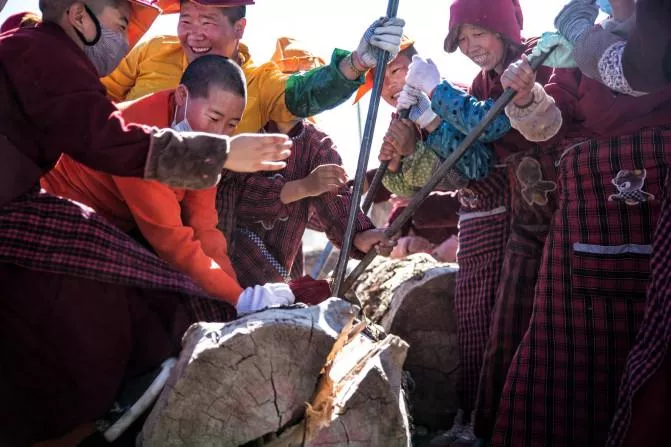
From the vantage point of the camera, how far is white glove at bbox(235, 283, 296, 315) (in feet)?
8.94

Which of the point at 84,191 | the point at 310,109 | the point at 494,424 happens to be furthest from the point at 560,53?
the point at 84,191

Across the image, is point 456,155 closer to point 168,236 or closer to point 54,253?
point 168,236

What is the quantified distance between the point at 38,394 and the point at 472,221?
2.02 m

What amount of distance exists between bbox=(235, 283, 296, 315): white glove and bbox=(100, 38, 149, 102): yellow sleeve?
1.54 metres

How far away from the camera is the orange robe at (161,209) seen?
2.80 m

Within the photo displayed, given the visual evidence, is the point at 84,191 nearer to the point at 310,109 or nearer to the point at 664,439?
the point at 310,109

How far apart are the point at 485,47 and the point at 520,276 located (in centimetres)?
100

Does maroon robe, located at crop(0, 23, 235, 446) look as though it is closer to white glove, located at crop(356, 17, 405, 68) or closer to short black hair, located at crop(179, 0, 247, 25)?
short black hair, located at crop(179, 0, 247, 25)

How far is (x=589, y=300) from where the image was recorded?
289 cm

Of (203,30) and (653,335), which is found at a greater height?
(203,30)

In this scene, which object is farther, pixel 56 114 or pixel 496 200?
pixel 496 200

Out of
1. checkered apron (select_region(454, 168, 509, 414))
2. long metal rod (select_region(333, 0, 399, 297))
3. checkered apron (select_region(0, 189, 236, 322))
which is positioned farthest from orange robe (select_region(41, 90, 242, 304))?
checkered apron (select_region(454, 168, 509, 414))

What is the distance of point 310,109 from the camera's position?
374cm

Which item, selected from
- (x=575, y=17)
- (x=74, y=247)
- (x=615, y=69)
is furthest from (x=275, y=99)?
(x=615, y=69)
